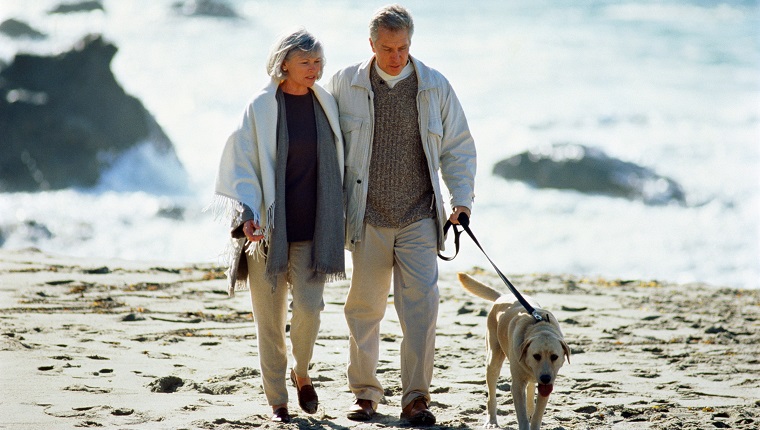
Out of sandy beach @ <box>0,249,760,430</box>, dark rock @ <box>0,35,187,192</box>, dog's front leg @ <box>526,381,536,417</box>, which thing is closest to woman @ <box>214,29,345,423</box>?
sandy beach @ <box>0,249,760,430</box>

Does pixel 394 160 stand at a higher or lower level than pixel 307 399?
higher

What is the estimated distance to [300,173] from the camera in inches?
184

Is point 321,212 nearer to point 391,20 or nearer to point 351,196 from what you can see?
point 351,196

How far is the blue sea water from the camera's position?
14859 millimetres

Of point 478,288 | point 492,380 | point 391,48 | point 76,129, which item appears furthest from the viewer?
point 76,129

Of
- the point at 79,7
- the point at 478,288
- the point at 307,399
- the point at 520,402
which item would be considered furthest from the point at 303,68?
the point at 79,7

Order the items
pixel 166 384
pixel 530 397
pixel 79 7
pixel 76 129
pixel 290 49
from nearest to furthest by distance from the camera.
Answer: pixel 290 49
pixel 530 397
pixel 166 384
pixel 76 129
pixel 79 7

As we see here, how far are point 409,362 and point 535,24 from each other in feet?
101

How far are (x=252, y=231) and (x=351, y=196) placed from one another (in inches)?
23.6

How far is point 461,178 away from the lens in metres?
4.93

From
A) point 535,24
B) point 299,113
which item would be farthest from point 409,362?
point 535,24

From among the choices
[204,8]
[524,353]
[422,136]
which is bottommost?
[524,353]

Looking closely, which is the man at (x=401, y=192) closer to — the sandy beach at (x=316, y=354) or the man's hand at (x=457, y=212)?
the man's hand at (x=457, y=212)

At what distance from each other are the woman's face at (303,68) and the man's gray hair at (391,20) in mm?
317
